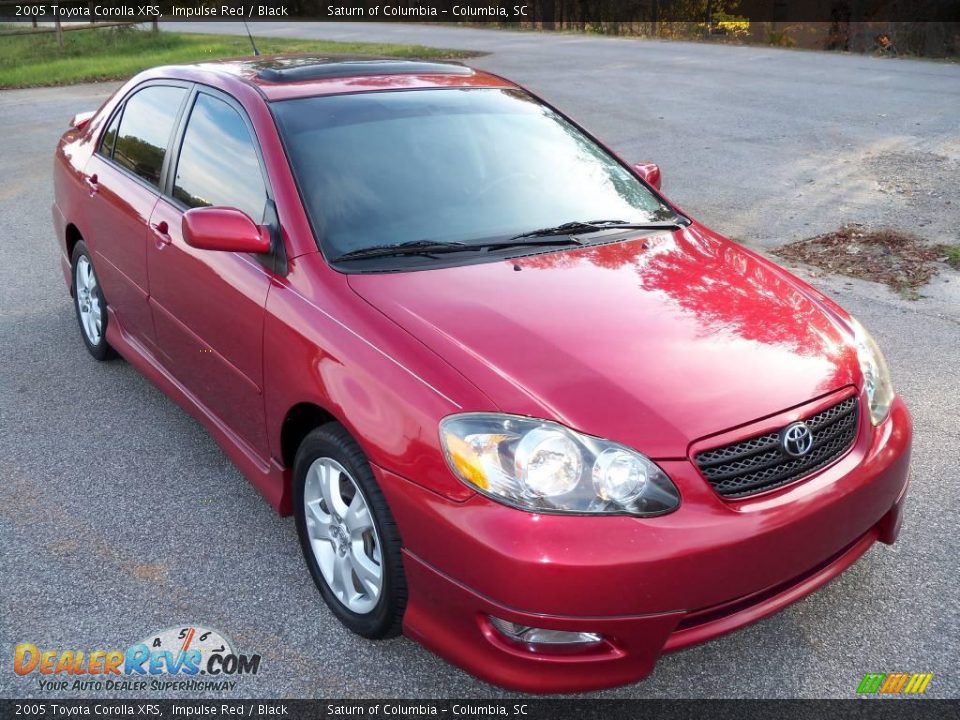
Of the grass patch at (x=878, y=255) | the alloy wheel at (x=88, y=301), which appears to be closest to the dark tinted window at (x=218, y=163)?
the alloy wheel at (x=88, y=301)

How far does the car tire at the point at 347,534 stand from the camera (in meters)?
Answer: 2.70

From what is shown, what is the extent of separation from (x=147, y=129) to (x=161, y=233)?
756mm

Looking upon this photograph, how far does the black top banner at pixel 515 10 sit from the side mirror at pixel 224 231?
17.4m

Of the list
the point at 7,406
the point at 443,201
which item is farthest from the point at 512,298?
the point at 7,406

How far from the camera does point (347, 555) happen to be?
115 inches

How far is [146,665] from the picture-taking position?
9.50ft

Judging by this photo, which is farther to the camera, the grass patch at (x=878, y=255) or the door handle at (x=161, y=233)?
the grass patch at (x=878, y=255)

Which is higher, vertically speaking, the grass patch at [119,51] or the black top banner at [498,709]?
the grass patch at [119,51]

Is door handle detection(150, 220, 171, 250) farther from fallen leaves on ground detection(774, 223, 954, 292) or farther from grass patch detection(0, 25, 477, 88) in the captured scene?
grass patch detection(0, 25, 477, 88)

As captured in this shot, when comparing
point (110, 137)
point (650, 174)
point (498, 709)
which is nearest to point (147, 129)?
point (110, 137)

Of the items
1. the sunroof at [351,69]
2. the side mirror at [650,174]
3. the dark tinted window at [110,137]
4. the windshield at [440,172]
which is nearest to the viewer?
the windshield at [440,172]

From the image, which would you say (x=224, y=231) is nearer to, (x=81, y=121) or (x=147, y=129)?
(x=147, y=129)

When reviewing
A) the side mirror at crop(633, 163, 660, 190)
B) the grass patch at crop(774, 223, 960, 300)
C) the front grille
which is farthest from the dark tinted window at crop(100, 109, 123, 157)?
the grass patch at crop(774, 223, 960, 300)

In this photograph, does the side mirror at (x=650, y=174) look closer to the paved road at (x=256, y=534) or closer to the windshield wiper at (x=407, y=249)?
the windshield wiper at (x=407, y=249)
